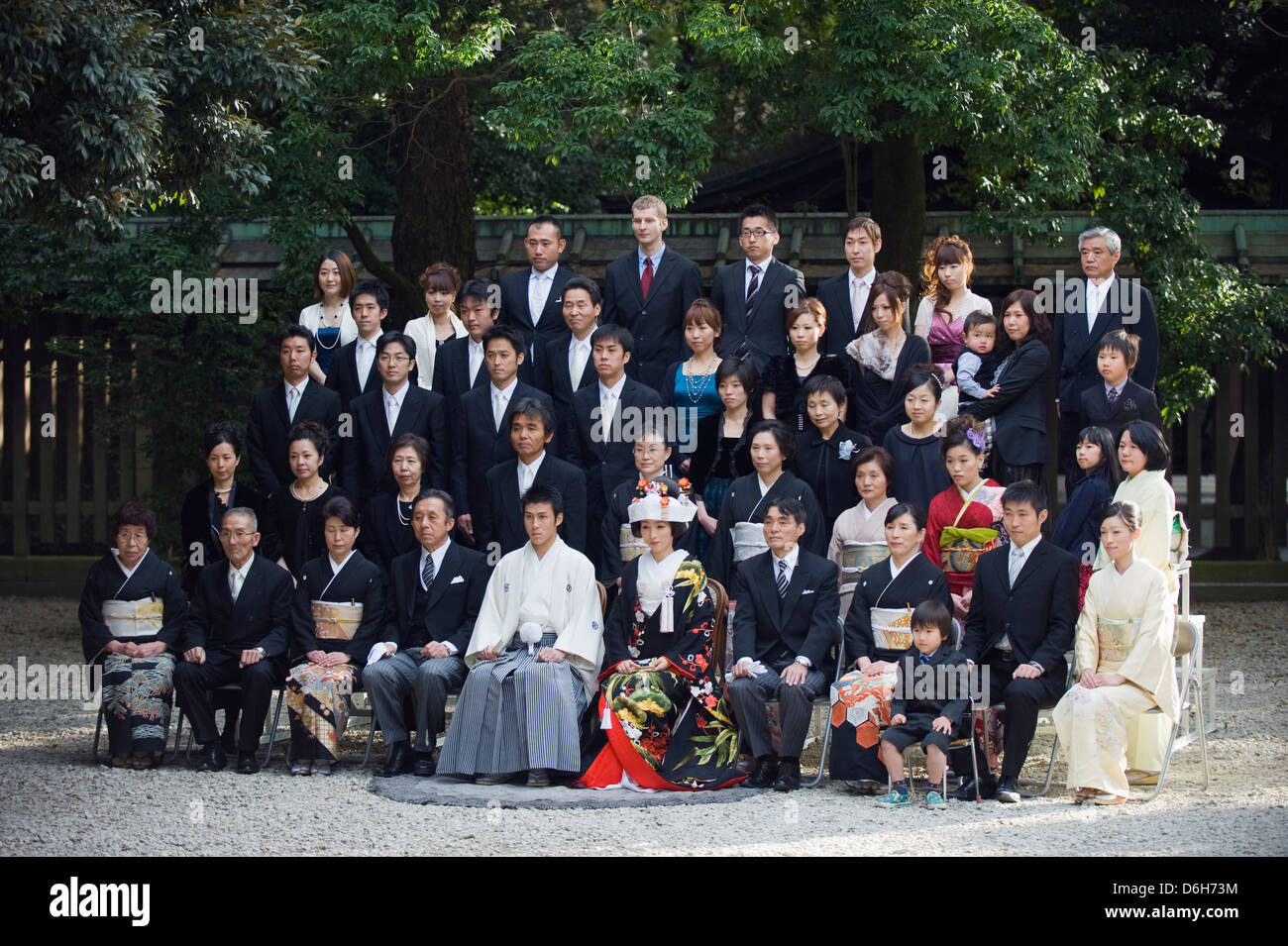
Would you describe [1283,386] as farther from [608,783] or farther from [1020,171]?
[608,783]

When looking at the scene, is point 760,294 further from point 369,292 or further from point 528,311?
point 369,292

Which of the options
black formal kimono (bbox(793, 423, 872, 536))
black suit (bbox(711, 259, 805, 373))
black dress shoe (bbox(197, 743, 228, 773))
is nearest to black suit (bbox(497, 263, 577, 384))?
black suit (bbox(711, 259, 805, 373))

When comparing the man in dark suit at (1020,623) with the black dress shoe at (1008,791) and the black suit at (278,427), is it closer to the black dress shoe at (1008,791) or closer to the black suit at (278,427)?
the black dress shoe at (1008,791)

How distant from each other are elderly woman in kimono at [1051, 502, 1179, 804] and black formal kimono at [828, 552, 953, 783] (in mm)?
649

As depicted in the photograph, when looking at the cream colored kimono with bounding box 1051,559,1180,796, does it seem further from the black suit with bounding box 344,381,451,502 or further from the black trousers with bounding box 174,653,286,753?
the black trousers with bounding box 174,653,286,753

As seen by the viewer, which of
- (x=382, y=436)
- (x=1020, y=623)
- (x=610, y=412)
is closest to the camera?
(x=1020, y=623)

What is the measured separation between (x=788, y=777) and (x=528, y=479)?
6.68 feet

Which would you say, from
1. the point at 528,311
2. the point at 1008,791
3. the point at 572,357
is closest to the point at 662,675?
the point at 1008,791

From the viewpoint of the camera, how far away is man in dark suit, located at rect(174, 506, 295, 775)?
7164mm

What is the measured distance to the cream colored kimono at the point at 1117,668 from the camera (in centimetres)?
635

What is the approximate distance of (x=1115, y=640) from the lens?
258 inches

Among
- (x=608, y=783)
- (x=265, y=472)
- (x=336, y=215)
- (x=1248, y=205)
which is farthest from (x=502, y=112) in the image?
(x=1248, y=205)

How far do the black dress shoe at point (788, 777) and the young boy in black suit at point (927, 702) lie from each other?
1.34ft

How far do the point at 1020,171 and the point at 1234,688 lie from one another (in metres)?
3.48
